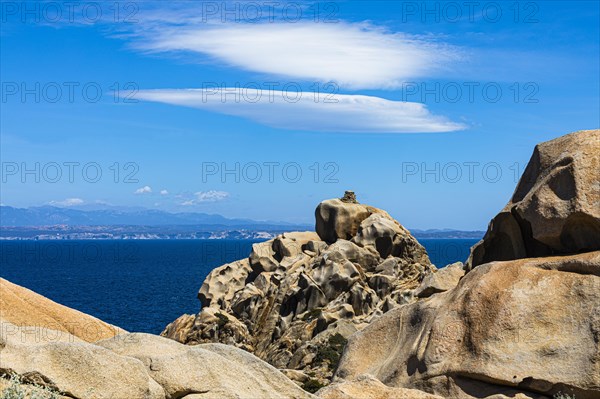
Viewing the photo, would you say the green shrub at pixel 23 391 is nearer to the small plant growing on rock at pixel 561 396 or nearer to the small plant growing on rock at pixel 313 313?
the small plant growing on rock at pixel 561 396

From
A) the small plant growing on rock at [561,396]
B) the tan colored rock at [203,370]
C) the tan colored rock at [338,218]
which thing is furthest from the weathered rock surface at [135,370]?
the tan colored rock at [338,218]

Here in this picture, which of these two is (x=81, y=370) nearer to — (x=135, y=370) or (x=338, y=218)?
(x=135, y=370)

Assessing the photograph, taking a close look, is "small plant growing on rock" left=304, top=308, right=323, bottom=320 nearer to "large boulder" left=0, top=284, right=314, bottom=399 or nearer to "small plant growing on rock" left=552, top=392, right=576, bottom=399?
"small plant growing on rock" left=552, top=392, right=576, bottom=399

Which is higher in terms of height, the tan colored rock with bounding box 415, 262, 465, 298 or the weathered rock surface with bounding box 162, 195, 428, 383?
the tan colored rock with bounding box 415, 262, 465, 298

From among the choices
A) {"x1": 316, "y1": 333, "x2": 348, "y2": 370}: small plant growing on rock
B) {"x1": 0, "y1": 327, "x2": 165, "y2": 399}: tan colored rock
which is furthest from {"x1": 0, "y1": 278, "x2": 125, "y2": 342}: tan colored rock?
{"x1": 316, "y1": 333, "x2": 348, "y2": 370}: small plant growing on rock

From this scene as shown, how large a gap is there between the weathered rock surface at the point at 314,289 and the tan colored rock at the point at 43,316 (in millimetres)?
24489

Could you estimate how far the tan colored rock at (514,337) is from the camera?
21.0m

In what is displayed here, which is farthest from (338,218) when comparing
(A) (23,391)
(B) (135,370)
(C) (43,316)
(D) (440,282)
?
(A) (23,391)

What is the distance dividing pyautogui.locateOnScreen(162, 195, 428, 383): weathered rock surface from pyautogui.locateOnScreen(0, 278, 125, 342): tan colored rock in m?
24.5

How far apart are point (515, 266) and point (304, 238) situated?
4588cm

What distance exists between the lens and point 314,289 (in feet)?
189

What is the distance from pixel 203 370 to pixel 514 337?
10.4 m

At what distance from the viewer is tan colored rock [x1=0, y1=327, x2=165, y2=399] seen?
46.2ft

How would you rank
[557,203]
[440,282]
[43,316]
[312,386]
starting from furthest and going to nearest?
[312,386] < [440,282] < [557,203] < [43,316]
